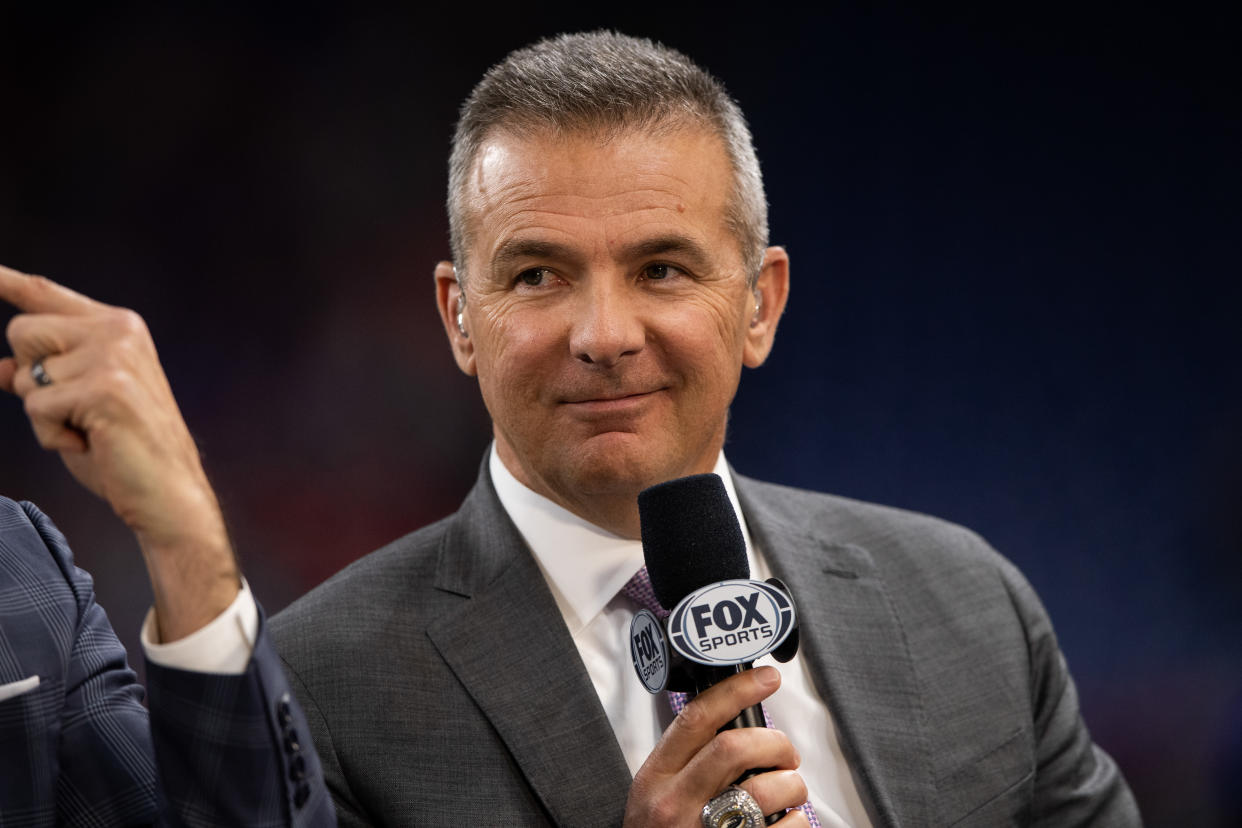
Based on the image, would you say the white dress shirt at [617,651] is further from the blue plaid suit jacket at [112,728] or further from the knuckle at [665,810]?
the blue plaid suit jacket at [112,728]

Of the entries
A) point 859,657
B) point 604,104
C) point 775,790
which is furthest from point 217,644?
point 859,657

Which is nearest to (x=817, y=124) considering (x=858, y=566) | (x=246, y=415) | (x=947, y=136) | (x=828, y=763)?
(x=947, y=136)

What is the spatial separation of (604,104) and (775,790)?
3.84 ft

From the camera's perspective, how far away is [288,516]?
307cm

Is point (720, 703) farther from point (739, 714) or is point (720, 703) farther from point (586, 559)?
point (586, 559)

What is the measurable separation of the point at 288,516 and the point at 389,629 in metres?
1.06

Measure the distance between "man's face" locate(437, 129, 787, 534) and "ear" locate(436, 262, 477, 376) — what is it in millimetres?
118

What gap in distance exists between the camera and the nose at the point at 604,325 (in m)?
2.00

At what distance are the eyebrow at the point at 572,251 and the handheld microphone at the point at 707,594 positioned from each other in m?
0.47

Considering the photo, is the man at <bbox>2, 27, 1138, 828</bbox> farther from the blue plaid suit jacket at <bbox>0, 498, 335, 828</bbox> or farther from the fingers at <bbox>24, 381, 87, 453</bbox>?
the fingers at <bbox>24, 381, 87, 453</bbox>

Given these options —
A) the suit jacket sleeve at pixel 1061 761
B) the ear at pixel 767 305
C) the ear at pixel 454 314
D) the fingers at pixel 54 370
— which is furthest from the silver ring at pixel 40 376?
the suit jacket sleeve at pixel 1061 761

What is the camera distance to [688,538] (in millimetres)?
1730

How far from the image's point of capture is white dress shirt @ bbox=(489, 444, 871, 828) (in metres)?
2.10

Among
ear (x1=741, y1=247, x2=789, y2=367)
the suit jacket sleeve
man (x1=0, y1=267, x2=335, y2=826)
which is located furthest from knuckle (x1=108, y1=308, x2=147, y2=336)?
the suit jacket sleeve
